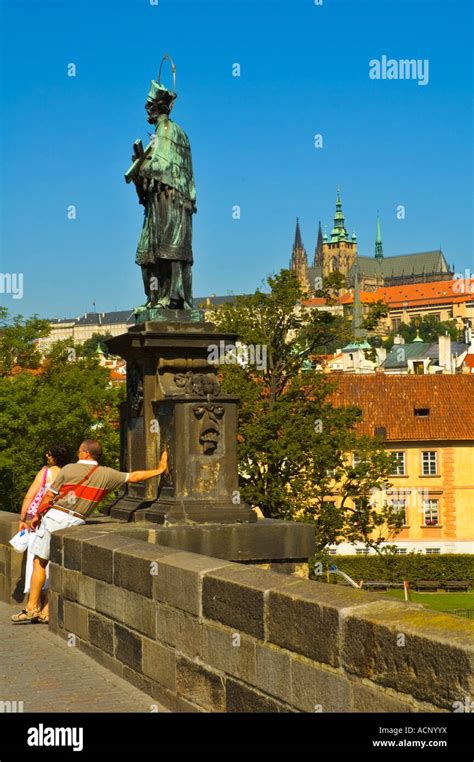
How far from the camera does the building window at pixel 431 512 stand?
198 feet

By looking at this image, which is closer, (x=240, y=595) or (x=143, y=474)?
(x=240, y=595)

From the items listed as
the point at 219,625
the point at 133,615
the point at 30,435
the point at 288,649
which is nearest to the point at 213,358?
the point at 133,615

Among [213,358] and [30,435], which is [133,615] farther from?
[30,435]

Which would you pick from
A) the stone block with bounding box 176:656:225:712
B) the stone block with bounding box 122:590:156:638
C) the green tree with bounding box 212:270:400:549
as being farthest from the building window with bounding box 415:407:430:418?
the stone block with bounding box 176:656:225:712

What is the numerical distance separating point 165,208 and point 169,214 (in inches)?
2.4

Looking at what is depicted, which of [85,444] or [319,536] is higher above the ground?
[85,444]

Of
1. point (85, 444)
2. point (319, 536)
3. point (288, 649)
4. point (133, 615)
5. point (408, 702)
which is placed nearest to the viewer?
point (408, 702)

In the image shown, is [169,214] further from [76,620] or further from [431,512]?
[431,512]

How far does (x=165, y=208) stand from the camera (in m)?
10.5

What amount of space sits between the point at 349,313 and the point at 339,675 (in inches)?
1221

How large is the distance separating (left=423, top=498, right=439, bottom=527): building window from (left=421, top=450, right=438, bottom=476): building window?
4.49 ft

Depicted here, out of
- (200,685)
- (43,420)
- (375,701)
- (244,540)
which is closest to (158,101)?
(244,540)

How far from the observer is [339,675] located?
429cm

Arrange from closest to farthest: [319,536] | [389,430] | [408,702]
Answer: [408,702], [319,536], [389,430]
